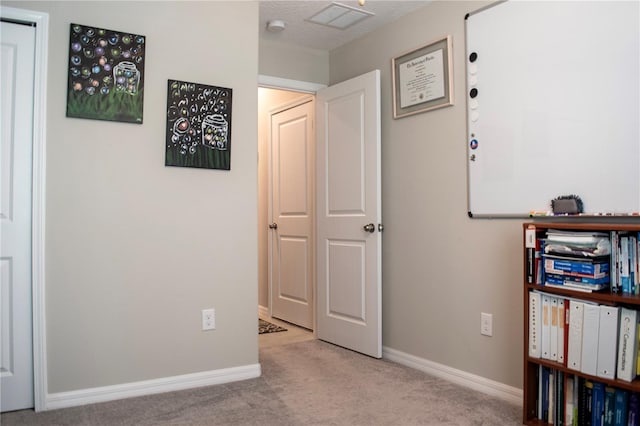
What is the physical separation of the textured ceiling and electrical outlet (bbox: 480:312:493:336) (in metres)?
1.95

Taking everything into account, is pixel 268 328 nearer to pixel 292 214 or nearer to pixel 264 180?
pixel 292 214

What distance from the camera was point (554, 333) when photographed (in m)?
2.13

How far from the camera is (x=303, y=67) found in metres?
3.90

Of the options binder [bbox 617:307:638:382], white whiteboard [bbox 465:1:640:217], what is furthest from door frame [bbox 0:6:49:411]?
binder [bbox 617:307:638:382]

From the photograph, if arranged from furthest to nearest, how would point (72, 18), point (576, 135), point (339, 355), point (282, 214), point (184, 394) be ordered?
point (282, 214) → point (339, 355) → point (184, 394) → point (72, 18) → point (576, 135)

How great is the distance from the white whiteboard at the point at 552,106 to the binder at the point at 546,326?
1.51 feet

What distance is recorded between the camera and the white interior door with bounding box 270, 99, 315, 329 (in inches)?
164

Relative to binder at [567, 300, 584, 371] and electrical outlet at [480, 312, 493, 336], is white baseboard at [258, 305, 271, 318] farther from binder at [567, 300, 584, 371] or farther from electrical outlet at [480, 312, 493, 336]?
binder at [567, 300, 584, 371]

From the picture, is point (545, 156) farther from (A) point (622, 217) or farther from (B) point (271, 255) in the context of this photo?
(B) point (271, 255)

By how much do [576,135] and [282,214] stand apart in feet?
9.14

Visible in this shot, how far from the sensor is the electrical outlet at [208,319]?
2832 millimetres

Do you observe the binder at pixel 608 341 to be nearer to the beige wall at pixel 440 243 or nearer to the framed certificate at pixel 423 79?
the beige wall at pixel 440 243

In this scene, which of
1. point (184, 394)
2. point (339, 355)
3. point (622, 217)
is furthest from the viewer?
point (339, 355)

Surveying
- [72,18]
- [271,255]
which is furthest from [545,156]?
[271,255]
